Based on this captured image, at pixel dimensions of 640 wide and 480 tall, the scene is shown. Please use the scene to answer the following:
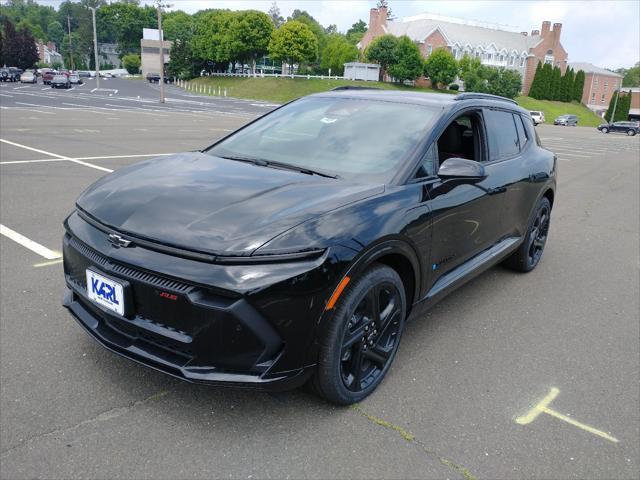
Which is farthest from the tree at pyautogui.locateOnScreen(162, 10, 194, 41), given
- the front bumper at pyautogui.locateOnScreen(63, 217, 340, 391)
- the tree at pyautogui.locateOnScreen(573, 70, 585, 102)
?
the front bumper at pyautogui.locateOnScreen(63, 217, 340, 391)

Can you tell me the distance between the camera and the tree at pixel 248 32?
3147 inches

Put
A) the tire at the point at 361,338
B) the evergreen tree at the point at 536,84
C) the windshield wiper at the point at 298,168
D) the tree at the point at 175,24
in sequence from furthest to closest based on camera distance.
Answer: the tree at the point at 175,24 < the evergreen tree at the point at 536,84 < the windshield wiper at the point at 298,168 < the tire at the point at 361,338

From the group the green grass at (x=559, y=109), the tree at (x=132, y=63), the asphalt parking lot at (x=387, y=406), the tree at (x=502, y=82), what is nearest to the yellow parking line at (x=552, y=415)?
the asphalt parking lot at (x=387, y=406)

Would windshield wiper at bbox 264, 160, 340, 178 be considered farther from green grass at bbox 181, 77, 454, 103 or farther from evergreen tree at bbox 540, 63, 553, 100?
evergreen tree at bbox 540, 63, 553, 100

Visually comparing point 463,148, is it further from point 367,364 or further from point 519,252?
point 367,364

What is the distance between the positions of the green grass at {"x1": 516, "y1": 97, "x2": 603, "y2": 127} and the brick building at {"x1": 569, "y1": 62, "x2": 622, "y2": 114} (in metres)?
12.0

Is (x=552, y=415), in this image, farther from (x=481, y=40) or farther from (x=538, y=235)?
(x=481, y=40)

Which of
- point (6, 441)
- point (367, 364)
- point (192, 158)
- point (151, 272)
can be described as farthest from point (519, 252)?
point (6, 441)

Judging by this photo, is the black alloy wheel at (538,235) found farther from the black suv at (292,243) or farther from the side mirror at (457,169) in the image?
the side mirror at (457,169)

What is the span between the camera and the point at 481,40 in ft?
303

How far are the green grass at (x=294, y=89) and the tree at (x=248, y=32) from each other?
5.06 metres

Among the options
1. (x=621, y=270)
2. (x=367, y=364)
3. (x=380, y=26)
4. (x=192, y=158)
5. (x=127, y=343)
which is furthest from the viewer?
(x=380, y=26)

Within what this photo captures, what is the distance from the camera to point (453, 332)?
403 centimetres

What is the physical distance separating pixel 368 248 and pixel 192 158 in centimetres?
157
